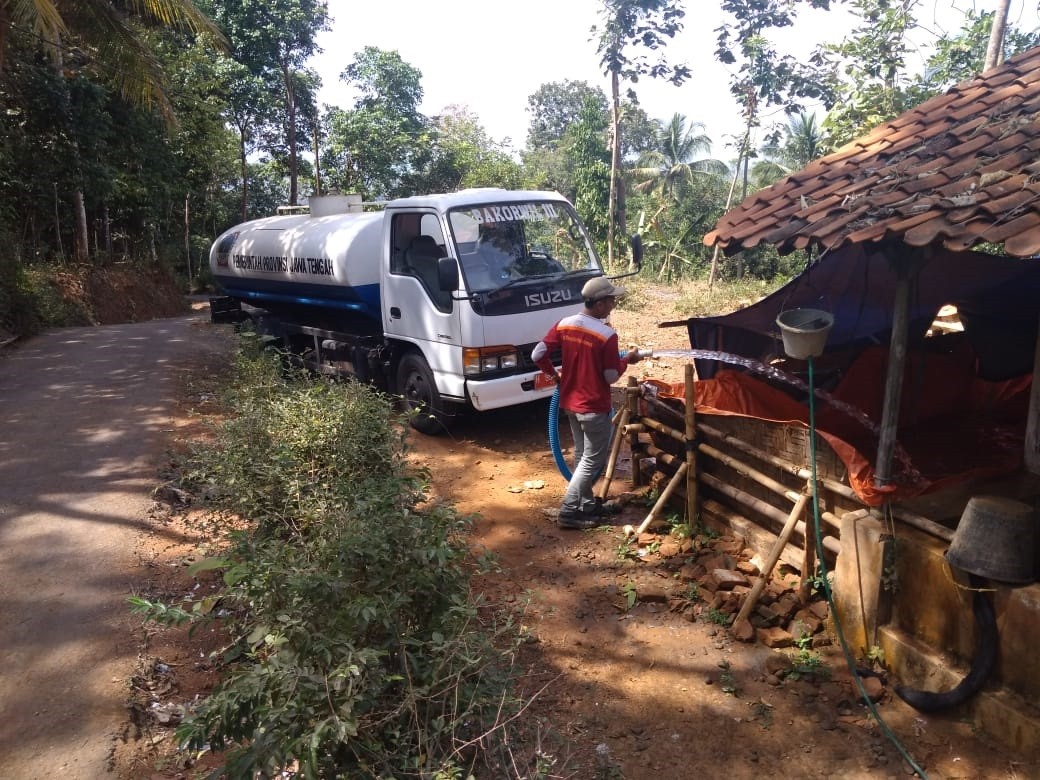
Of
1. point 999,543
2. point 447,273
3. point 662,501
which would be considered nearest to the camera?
point 999,543

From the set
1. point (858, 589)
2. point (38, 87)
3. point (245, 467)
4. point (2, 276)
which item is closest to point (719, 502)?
point (858, 589)

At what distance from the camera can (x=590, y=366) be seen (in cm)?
521

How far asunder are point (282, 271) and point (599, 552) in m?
5.95

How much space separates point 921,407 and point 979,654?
2830 mm

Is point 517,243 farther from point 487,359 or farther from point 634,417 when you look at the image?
point 634,417

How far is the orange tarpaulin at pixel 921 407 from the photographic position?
5066mm

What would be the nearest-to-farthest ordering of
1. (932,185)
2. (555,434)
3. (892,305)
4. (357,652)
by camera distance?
1. (357,652)
2. (932,185)
3. (892,305)
4. (555,434)

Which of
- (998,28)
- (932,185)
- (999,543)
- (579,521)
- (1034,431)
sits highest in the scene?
(998,28)

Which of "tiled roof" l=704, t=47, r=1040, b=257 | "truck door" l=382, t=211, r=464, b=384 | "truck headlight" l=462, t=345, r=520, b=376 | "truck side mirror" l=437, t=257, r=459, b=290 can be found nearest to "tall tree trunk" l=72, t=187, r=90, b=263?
"truck door" l=382, t=211, r=464, b=384

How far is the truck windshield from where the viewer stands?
7.02 m

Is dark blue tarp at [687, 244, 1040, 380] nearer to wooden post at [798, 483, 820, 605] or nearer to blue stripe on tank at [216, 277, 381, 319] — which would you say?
wooden post at [798, 483, 820, 605]

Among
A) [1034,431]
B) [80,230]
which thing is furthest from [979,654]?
[80,230]

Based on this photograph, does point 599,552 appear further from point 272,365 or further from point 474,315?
point 272,365

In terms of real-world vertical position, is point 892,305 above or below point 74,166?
below
